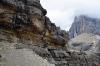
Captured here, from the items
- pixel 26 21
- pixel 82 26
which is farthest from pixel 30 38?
pixel 82 26

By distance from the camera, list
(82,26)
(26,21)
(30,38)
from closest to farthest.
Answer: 1. (26,21)
2. (30,38)
3. (82,26)

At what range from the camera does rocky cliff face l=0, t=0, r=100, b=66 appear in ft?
125

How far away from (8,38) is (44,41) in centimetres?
1266

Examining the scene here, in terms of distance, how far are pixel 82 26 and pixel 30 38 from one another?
408 feet

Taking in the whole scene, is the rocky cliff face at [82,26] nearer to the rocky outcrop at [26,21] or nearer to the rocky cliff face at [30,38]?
the rocky cliff face at [30,38]

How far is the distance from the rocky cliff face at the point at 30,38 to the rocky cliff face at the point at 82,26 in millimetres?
108740

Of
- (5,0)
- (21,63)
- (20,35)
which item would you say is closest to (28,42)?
(20,35)

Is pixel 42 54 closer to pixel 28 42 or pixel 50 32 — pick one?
pixel 28 42

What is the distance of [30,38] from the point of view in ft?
166

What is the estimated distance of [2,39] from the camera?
41.9 m

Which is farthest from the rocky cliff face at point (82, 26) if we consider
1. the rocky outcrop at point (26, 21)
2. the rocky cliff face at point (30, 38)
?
the rocky outcrop at point (26, 21)

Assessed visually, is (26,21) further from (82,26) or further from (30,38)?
(82,26)

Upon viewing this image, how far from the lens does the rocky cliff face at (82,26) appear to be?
170300 mm

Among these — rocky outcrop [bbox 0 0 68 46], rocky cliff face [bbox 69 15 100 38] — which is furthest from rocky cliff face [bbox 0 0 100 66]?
rocky cliff face [bbox 69 15 100 38]
